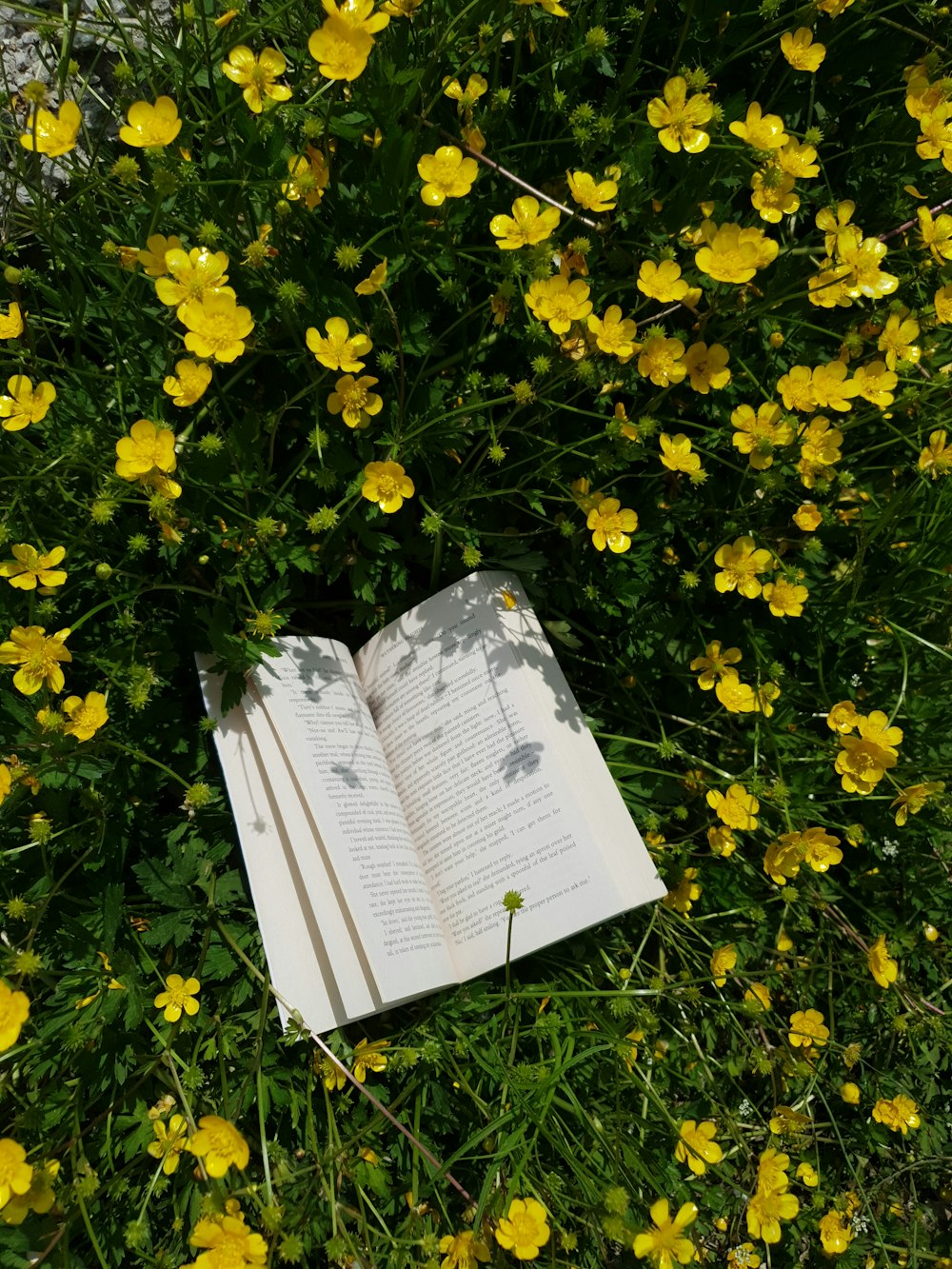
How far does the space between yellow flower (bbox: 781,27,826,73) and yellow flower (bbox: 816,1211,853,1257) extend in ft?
7.29

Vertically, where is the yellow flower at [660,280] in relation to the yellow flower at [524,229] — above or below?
below

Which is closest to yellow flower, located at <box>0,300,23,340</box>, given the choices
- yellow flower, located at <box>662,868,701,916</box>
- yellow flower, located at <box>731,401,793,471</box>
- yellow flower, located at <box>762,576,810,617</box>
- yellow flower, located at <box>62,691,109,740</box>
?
yellow flower, located at <box>62,691,109,740</box>

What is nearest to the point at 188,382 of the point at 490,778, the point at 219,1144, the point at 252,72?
the point at 252,72

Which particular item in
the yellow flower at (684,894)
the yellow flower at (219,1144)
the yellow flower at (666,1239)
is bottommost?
the yellow flower at (684,894)

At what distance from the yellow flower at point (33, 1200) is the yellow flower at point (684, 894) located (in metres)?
1.16

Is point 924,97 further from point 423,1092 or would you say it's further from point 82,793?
point 423,1092

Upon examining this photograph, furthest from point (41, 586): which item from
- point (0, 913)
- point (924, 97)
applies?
point (924, 97)

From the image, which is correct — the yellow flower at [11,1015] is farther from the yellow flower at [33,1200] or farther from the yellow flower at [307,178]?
the yellow flower at [307,178]

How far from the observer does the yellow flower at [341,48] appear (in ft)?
4.26

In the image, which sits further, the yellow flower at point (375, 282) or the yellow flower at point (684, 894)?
the yellow flower at point (684, 894)

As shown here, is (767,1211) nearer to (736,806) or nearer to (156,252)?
(736,806)

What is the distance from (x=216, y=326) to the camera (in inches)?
55.2

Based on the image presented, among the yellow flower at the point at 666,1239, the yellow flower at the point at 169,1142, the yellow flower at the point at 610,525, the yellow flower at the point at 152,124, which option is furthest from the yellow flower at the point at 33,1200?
the yellow flower at the point at 152,124

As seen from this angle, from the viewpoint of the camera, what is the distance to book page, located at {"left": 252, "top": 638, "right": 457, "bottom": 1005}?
155 centimetres
